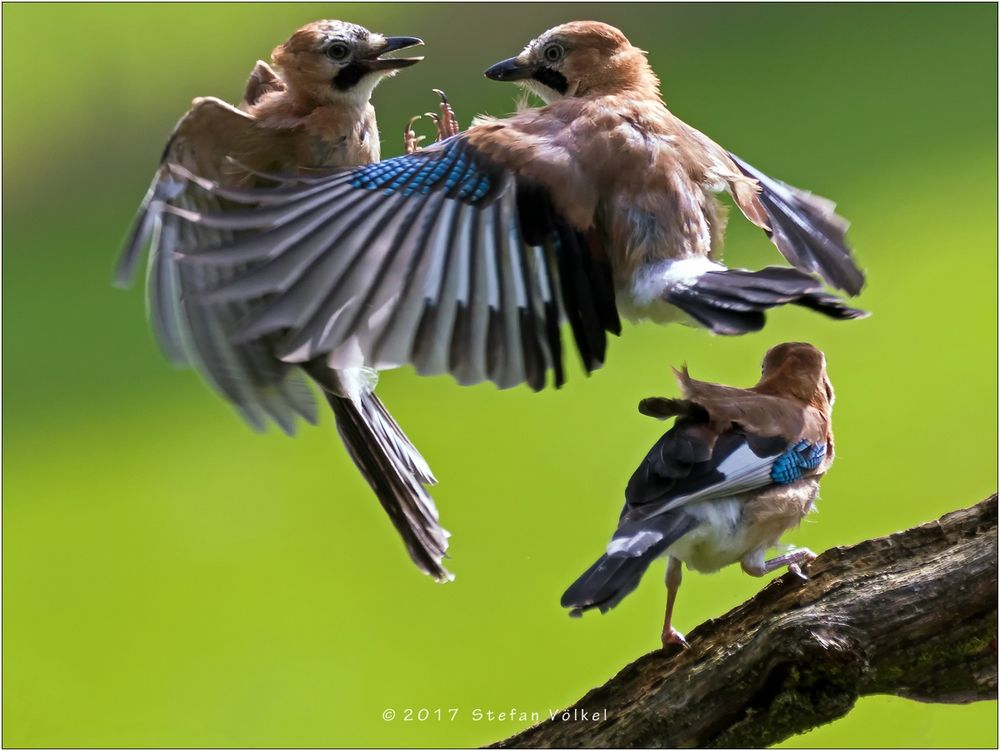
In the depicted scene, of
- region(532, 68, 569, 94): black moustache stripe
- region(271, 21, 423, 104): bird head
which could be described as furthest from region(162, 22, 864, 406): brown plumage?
region(271, 21, 423, 104): bird head

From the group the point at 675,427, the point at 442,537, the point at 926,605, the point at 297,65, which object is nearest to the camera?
the point at 926,605

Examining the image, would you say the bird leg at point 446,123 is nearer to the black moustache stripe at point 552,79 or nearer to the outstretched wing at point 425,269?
the black moustache stripe at point 552,79

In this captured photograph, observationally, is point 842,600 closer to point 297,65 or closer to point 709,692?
point 709,692

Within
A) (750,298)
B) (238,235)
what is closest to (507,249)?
(750,298)

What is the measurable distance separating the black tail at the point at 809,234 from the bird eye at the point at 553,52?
0.68 metres

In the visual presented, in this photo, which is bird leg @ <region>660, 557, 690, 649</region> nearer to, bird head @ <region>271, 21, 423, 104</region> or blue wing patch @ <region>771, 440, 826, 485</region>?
blue wing patch @ <region>771, 440, 826, 485</region>

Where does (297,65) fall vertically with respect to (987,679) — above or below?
above

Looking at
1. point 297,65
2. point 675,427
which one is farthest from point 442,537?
point 297,65

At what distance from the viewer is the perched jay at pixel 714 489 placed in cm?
366

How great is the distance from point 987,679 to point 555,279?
5.15 feet

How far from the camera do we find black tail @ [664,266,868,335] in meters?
3.32

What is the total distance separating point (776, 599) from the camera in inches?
143

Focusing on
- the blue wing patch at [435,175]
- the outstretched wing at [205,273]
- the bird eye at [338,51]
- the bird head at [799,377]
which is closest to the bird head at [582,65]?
the bird eye at [338,51]

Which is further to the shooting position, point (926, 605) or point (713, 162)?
point (713, 162)
